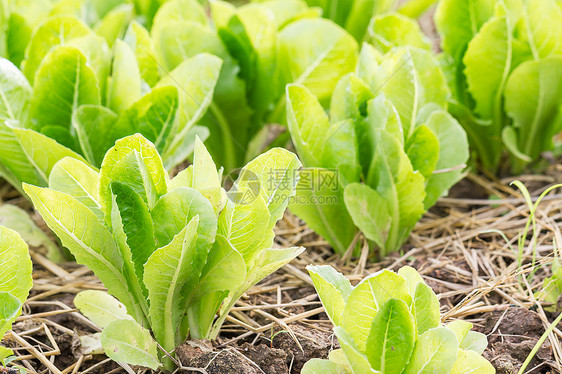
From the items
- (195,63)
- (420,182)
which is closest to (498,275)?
(420,182)

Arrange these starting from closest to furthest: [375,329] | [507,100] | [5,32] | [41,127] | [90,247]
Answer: [375,329]
[90,247]
[41,127]
[507,100]
[5,32]

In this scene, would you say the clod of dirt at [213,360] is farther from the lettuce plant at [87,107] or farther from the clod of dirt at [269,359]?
the lettuce plant at [87,107]

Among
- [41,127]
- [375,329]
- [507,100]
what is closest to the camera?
[375,329]

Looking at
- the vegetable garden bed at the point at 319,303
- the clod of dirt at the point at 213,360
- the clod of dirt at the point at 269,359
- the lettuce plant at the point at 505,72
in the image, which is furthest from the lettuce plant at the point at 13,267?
the lettuce plant at the point at 505,72

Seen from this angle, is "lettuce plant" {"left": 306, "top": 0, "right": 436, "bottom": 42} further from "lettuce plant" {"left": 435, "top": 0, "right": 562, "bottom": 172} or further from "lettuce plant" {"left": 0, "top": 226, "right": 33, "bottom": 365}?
"lettuce plant" {"left": 0, "top": 226, "right": 33, "bottom": 365}

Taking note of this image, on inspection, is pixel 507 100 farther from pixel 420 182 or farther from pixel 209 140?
pixel 209 140

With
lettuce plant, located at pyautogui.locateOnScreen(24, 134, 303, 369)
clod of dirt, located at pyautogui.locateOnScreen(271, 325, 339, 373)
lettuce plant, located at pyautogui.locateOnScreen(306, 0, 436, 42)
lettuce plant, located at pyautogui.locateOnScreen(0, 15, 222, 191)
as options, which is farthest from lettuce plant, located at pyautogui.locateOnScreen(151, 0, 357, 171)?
clod of dirt, located at pyautogui.locateOnScreen(271, 325, 339, 373)

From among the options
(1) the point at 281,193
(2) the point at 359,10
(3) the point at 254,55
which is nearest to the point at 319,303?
(1) the point at 281,193
